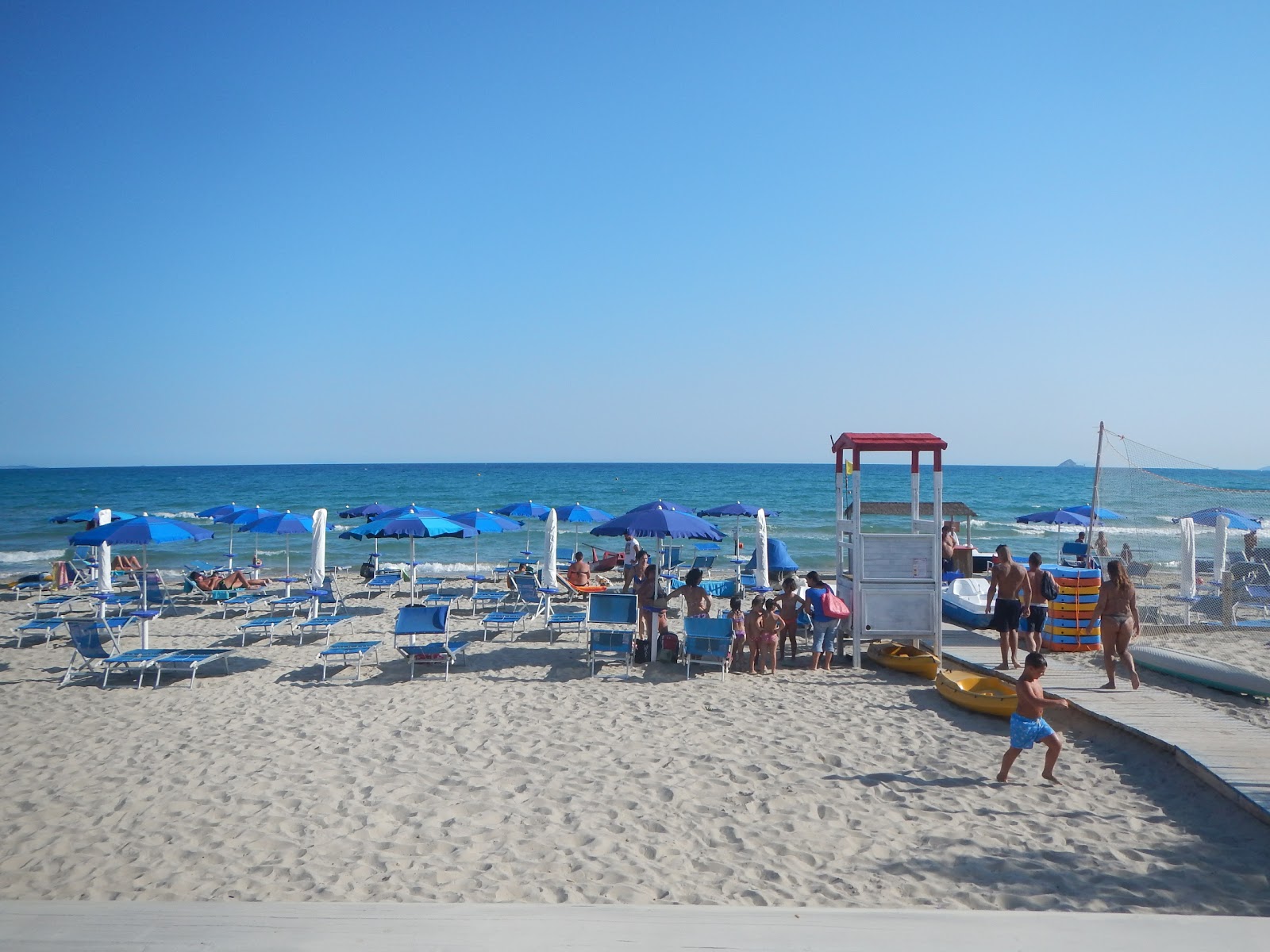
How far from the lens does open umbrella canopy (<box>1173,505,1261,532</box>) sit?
1620cm

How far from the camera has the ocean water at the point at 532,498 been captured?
24219mm

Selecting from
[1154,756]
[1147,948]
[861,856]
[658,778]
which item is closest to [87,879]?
[658,778]

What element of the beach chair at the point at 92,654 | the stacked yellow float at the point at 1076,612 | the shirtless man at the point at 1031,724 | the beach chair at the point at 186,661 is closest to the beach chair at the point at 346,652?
the beach chair at the point at 186,661

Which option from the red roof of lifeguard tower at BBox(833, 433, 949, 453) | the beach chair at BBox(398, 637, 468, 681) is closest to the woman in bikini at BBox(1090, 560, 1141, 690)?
the red roof of lifeguard tower at BBox(833, 433, 949, 453)

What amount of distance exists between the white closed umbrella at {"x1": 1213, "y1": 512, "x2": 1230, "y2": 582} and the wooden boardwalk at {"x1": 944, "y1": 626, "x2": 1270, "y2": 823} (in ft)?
23.4

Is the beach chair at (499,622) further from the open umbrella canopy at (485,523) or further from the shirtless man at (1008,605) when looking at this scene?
the shirtless man at (1008,605)

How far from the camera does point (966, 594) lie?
492 inches

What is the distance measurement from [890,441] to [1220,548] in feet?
30.4

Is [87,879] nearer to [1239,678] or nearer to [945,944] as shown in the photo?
[945,944]

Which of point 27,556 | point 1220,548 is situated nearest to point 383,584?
point 1220,548

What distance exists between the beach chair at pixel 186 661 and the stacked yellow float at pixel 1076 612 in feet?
33.5

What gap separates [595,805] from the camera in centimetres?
544

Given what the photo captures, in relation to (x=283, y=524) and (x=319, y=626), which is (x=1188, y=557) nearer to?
(x=319, y=626)

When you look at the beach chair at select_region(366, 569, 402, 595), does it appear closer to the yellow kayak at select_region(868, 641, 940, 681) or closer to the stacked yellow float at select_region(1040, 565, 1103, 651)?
the yellow kayak at select_region(868, 641, 940, 681)
